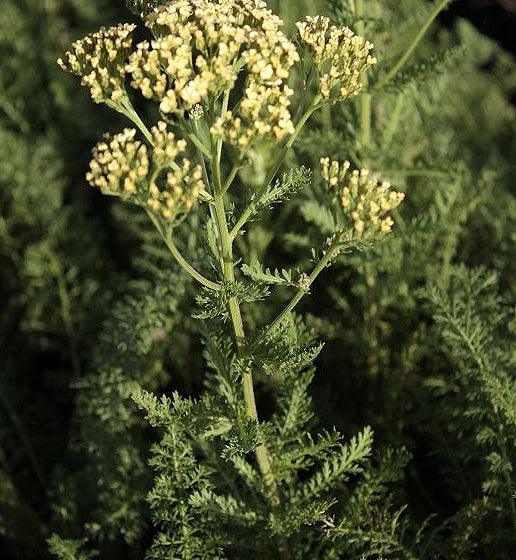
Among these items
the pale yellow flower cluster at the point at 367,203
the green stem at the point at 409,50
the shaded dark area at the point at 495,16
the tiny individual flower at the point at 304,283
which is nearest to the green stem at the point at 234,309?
the tiny individual flower at the point at 304,283

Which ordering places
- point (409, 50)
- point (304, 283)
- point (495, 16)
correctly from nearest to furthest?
point (304, 283) < point (409, 50) < point (495, 16)

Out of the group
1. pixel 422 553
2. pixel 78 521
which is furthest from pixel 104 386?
pixel 422 553

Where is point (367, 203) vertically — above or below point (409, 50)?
below

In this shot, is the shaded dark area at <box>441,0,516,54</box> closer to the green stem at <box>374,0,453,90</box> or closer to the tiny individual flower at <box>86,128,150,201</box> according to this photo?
the green stem at <box>374,0,453,90</box>

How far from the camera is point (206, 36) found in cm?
136

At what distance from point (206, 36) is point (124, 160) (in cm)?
29

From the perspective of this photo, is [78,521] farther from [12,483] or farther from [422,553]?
[422,553]

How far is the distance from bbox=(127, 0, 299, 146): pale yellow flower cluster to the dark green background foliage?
48 cm

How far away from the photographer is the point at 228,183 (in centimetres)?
134

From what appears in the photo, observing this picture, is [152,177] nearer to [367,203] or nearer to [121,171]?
[121,171]

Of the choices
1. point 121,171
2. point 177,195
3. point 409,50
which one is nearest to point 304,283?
point 177,195

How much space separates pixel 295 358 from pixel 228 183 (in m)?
0.39

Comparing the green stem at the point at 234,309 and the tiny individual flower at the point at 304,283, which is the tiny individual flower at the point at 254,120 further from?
the tiny individual flower at the point at 304,283

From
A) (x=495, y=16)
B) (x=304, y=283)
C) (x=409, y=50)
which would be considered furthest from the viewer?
(x=495, y=16)
